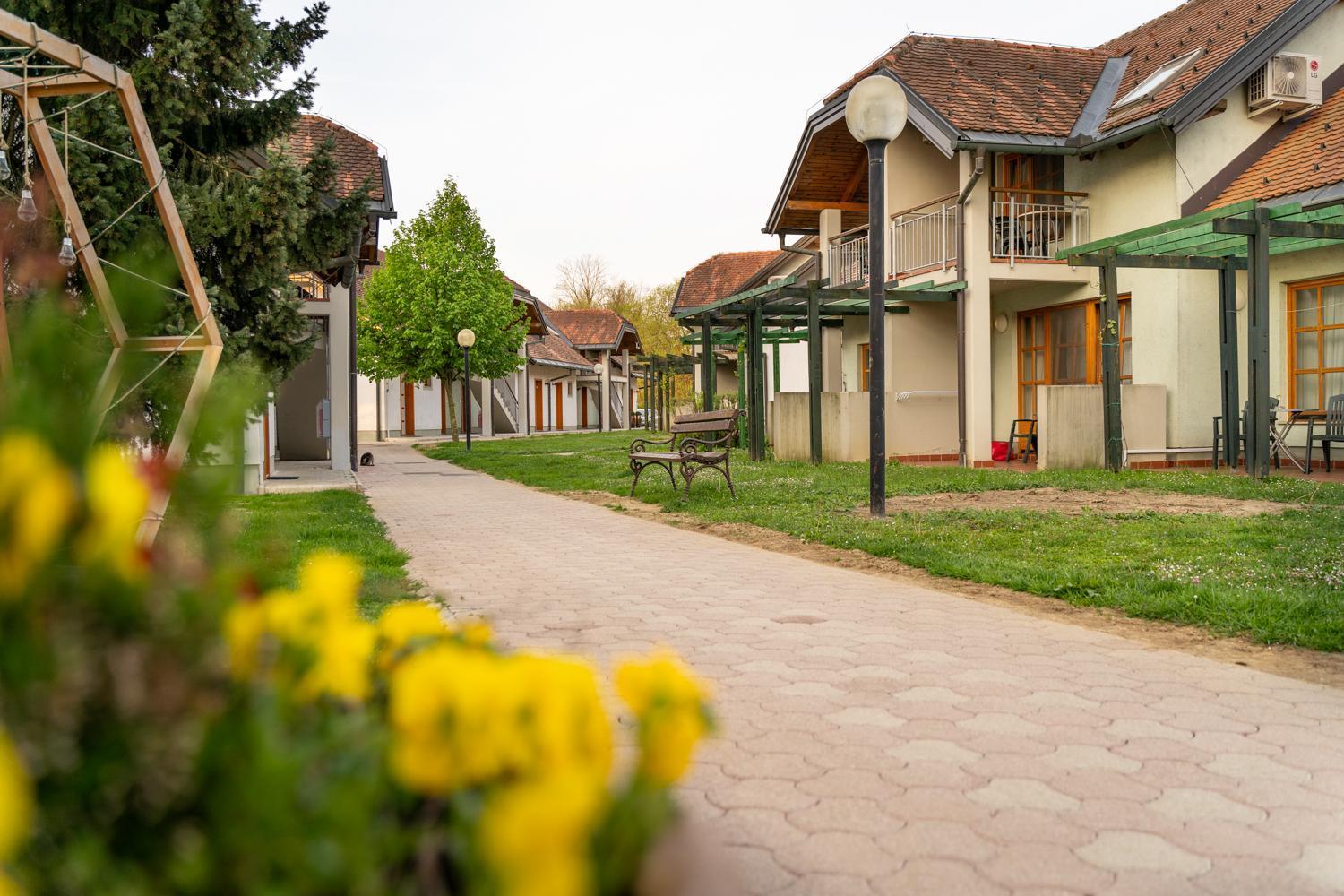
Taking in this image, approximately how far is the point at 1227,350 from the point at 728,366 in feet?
108

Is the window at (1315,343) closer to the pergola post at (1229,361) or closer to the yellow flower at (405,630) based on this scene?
the pergola post at (1229,361)

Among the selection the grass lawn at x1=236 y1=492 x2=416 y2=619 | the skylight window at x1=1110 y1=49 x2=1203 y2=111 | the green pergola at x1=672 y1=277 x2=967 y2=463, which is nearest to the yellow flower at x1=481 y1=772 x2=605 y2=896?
the grass lawn at x1=236 y1=492 x2=416 y2=619

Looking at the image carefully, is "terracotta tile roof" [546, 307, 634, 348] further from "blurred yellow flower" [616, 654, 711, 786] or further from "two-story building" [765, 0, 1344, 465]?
"blurred yellow flower" [616, 654, 711, 786]

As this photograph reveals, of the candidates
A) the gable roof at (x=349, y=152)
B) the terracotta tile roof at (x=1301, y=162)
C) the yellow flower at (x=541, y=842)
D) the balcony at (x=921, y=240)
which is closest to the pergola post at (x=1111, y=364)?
the terracotta tile roof at (x=1301, y=162)

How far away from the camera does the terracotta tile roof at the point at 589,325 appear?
192 feet

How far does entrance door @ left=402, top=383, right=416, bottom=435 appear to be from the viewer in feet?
137

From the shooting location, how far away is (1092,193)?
59.5ft

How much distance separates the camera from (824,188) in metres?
23.0

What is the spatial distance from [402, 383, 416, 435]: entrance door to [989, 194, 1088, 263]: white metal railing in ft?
91.6

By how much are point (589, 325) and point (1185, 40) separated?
143ft

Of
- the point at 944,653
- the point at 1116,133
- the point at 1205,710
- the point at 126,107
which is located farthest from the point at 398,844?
the point at 1116,133

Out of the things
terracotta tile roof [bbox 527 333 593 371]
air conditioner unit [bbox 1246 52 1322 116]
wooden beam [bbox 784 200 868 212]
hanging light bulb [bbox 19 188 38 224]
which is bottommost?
hanging light bulb [bbox 19 188 38 224]

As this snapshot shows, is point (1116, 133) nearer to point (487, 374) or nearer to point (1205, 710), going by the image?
point (1205, 710)

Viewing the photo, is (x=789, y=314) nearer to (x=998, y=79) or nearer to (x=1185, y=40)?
(x=998, y=79)
